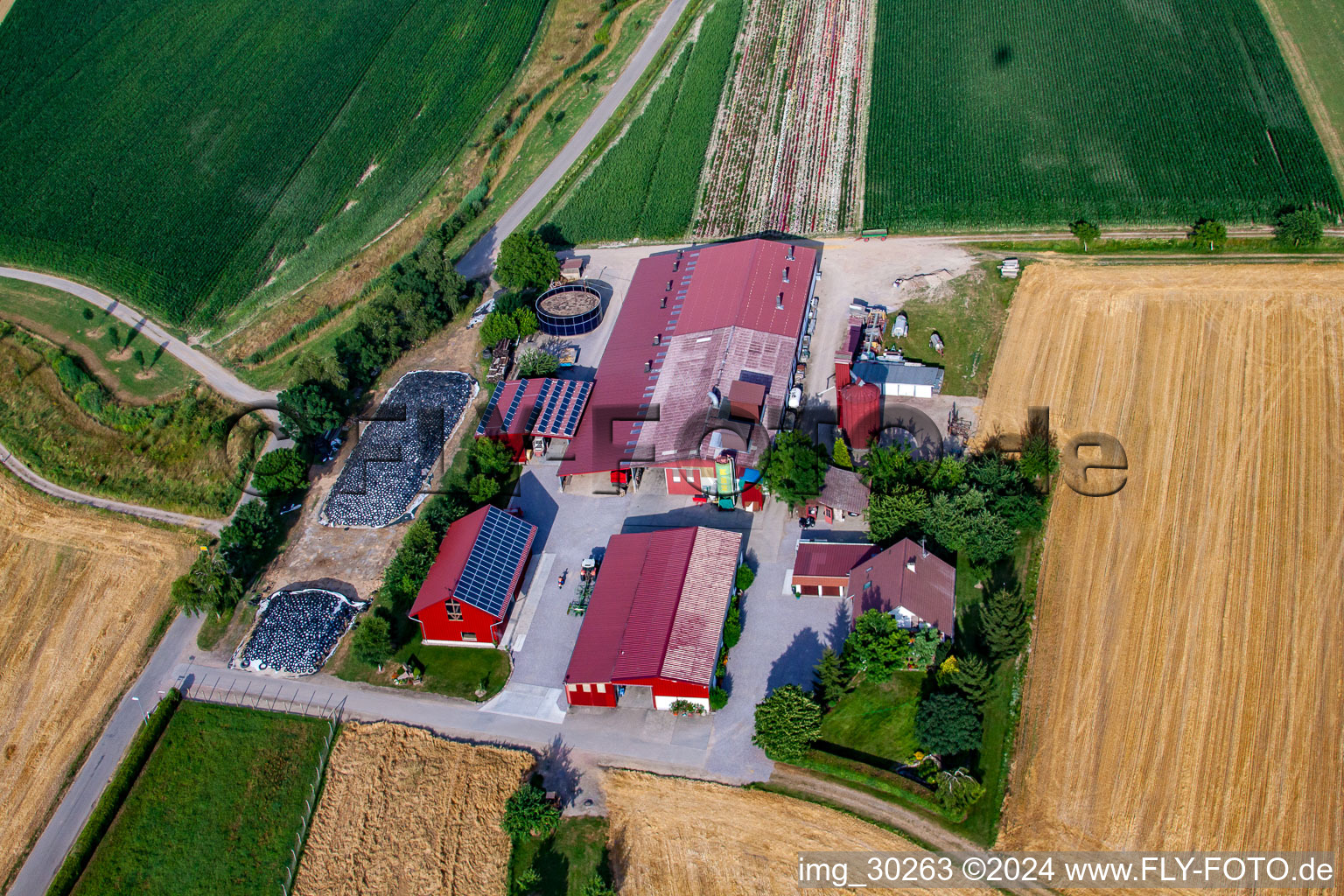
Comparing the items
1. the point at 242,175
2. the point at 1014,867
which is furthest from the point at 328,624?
the point at 242,175

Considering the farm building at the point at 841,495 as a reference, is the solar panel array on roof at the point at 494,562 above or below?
below

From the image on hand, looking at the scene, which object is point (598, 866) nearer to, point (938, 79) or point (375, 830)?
point (375, 830)

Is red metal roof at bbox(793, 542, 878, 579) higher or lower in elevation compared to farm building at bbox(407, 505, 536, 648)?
higher

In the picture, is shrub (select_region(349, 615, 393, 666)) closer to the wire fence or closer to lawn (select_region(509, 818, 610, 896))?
the wire fence

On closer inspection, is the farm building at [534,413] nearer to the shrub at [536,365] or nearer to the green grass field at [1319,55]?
the shrub at [536,365]

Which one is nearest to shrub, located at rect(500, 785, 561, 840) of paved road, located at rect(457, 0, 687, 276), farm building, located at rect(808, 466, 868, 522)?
farm building, located at rect(808, 466, 868, 522)

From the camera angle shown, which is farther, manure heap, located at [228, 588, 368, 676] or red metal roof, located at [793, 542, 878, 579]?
manure heap, located at [228, 588, 368, 676]

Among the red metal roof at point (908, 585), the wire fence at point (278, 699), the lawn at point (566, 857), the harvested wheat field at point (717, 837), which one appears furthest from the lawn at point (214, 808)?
the red metal roof at point (908, 585)
